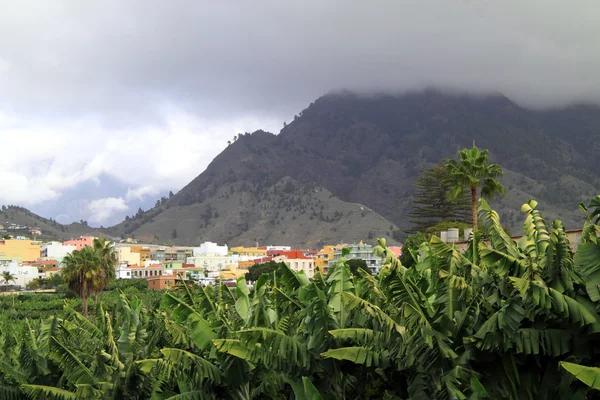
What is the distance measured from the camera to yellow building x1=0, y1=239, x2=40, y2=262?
14350 cm

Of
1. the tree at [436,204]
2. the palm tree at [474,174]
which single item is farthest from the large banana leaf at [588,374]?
the tree at [436,204]

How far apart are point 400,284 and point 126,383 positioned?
23.1ft

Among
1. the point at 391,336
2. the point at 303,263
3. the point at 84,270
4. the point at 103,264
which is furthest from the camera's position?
the point at 303,263

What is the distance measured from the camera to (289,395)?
12578mm

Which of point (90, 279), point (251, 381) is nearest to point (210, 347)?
point (251, 381)

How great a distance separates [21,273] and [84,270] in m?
68.6

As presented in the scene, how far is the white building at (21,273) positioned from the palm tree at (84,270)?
63635 mm

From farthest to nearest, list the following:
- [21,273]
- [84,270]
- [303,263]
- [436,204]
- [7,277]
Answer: [303,263], [21,273], [7,277], [436,204], [84,270]

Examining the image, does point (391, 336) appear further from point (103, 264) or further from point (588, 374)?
point (103, 264)

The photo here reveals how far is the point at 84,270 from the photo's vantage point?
53.0 metres

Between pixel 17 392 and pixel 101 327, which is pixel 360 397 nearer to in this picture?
pixel 101 327

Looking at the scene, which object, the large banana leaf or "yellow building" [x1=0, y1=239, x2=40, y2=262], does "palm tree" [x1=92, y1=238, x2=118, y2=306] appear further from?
"yellow building" [x1=0, y1=239, x2=40, y2=262]

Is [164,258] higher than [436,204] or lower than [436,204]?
lower

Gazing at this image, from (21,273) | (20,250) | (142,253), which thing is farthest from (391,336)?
(142,253)
